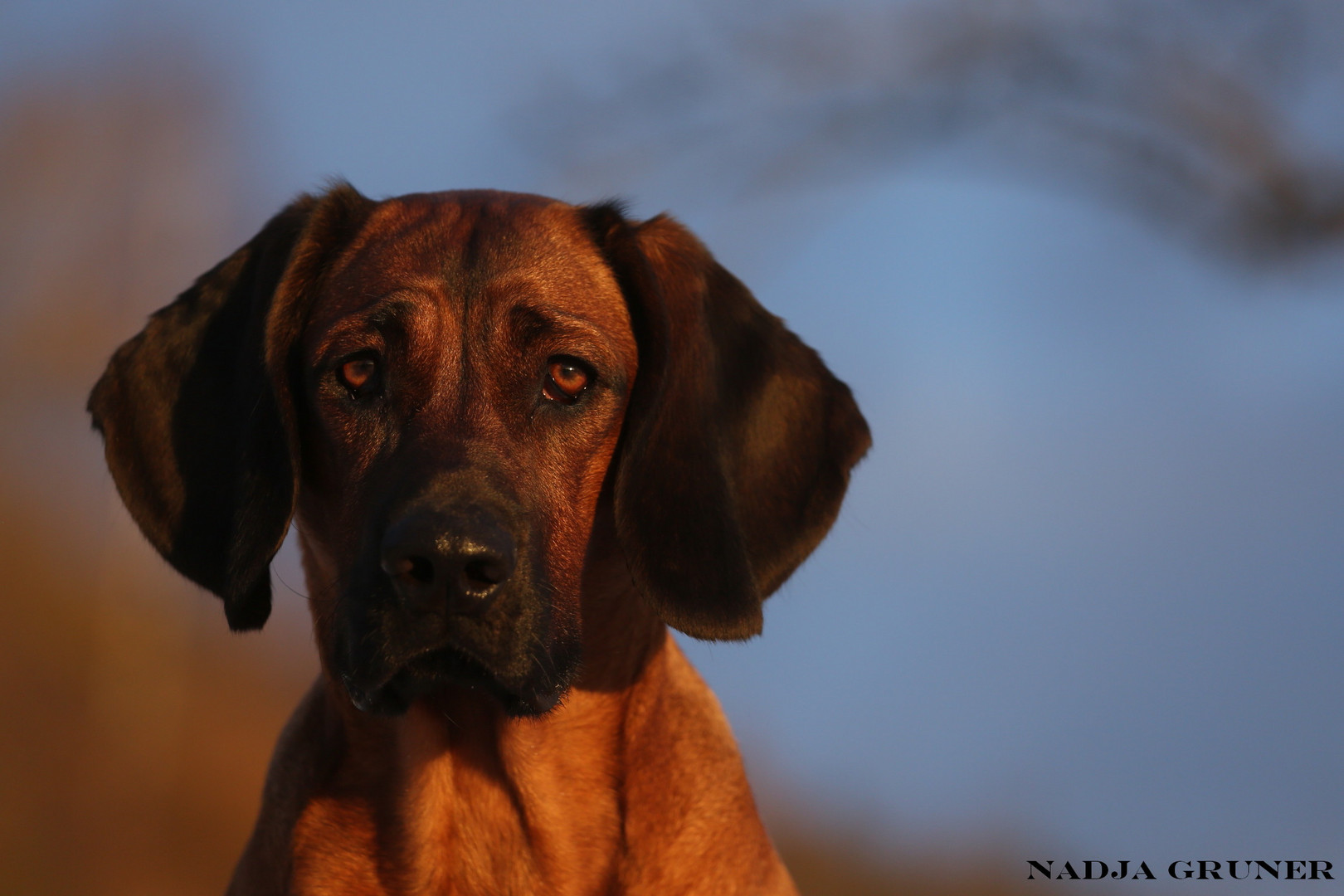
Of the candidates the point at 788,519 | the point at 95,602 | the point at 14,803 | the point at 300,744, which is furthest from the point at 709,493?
the point at 95,602

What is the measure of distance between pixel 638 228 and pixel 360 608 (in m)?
1.53

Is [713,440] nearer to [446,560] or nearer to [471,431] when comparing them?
[471,431]

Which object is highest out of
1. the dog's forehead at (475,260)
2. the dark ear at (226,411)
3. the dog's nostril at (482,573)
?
the dog's forehead at (475,260)

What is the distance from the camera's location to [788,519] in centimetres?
358

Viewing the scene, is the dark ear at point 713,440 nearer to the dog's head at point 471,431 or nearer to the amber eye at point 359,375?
the dog's head at point 471,431

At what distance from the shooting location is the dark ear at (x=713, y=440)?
10.9 ft

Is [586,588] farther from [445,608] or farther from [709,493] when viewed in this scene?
[445,608]

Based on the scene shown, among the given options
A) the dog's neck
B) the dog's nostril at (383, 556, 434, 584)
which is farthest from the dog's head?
the dog's neck

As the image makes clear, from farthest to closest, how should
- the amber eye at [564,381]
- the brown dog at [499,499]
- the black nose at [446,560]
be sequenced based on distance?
the amber eye at [564,381] < the brown dog at [499,499] < the black nose at [446,560]

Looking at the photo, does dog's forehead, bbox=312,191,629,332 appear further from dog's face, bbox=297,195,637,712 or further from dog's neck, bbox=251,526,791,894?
dog's neck, bbox=251,526,791,894

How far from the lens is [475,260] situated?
3436 millimetres

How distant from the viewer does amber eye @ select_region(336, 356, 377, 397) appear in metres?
3.30

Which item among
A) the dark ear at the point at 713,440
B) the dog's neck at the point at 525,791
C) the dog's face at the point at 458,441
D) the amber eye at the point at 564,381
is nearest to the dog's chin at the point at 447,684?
the dog's face at the point at 458,441

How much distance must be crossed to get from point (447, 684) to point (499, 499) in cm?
48
